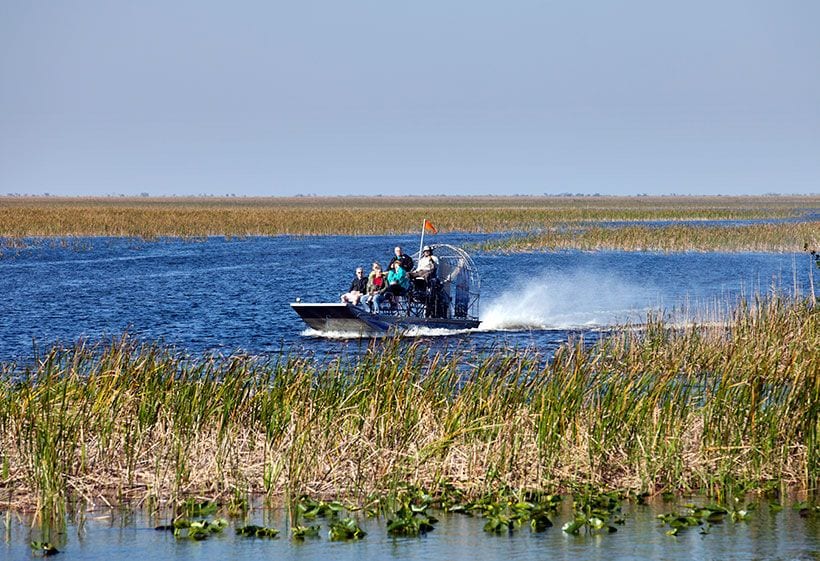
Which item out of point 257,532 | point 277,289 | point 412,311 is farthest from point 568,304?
point 257,532

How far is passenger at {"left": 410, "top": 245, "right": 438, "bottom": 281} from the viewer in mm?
29281

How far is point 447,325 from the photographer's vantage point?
3061 centimetres

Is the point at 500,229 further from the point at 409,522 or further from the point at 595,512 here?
the point at 409,522

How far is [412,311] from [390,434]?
1703 cm

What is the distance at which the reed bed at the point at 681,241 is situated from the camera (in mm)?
65625

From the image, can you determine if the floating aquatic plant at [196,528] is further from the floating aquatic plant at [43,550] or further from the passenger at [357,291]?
the passenger at [357,291]

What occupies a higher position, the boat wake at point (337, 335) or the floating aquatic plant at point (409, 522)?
the floating aquatic plant at point (409, 522)

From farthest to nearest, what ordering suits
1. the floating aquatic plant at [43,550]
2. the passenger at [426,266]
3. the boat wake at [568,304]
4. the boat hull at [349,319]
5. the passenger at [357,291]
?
the boat wake at [568,304] < the passenger at [357,291] < the passenger at [426,266] < the boat hull at [349,319] < the floating aquatic plant at [43,550]

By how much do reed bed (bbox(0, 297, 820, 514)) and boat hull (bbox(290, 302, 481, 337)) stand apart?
1352 centimetres

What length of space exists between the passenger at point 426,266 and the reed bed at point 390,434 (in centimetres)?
1427

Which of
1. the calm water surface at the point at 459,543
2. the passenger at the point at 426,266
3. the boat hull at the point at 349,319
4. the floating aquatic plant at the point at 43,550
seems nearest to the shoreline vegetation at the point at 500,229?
the passenger at the point at 426,266

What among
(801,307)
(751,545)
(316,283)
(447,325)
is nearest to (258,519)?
(751,545)

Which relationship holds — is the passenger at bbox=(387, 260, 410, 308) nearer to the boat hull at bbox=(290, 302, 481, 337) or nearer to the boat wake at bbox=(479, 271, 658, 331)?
the boat hull at bbox=(290, 302, 481, 337)

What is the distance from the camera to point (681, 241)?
6681 cm
